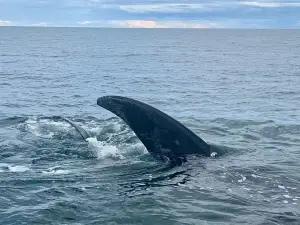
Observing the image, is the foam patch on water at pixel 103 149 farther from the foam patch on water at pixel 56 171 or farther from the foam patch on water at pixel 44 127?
the foam patch on water at pixel 44 127

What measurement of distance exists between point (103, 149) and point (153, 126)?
13.5ft

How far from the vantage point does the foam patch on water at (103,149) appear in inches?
666

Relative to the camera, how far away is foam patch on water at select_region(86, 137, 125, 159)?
55.5 feet

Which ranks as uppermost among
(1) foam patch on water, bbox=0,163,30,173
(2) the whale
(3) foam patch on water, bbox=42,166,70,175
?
(2) the whale

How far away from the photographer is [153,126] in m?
14.1

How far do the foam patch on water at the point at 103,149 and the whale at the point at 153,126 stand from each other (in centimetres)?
272

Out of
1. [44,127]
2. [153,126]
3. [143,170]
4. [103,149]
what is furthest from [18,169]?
[44,127]

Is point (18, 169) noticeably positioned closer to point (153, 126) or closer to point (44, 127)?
point (153, 126)

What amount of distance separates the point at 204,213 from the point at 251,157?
5461 mm

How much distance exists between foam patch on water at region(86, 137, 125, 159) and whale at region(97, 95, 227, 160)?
2721 millimetres

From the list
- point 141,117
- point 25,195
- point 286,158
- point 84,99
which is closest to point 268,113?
point 286,158

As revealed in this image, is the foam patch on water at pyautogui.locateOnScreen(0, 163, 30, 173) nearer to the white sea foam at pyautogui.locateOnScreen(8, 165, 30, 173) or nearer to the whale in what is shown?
the white sea foam at pyautogui.locateOnScreen(8, 165, 30, 173)

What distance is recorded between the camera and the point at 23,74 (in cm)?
5469

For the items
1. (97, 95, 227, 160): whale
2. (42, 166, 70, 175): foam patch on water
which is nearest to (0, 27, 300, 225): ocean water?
(42, 166, 70, 175): foam patch on water
